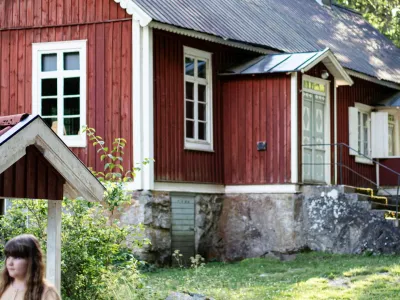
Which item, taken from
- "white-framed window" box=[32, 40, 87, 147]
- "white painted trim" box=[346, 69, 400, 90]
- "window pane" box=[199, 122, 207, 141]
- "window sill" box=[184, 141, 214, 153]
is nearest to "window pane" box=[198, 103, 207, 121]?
"window pane" box=[199, 122, 207, 141]

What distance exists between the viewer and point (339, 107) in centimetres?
2455

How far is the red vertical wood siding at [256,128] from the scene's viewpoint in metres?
20.9

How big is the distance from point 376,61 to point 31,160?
770 inches

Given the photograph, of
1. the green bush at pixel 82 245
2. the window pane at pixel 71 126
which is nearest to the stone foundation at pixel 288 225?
the window pane at pixel 71 126

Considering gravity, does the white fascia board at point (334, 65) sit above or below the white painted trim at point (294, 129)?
above

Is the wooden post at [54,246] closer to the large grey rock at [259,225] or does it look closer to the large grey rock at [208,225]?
the large grey rock at [208,225]

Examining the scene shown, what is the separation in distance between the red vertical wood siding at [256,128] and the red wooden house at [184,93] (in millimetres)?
20

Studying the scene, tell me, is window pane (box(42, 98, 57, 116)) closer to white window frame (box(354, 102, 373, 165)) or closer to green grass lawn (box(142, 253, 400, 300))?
green grass lawn (box(142, 253, 400, 300))

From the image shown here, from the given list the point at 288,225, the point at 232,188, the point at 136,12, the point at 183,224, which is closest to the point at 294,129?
the point at 232,188

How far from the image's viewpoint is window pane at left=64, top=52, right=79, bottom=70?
65.4ft

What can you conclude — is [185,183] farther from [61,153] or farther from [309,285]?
[61,153]

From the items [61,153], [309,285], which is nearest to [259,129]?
[309,285]

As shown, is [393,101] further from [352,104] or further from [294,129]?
[294,129]

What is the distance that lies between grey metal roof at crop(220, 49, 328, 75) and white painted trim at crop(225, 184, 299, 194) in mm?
2204
